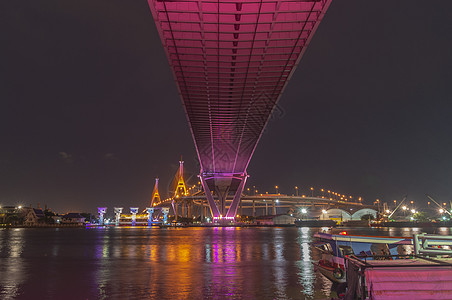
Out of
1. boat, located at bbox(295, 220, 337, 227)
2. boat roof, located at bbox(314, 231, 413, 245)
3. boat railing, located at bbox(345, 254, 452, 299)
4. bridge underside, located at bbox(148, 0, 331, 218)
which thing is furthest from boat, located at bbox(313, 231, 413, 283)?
boat, located at bbox(295, 220, 337, 227)

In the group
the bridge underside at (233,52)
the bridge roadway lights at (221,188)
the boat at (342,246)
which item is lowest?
the boat at (342,246)

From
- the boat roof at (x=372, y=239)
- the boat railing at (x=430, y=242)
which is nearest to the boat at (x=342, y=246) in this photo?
the boat roof at (x=372, y=239)

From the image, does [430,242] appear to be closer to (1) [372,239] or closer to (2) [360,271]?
(1) [372,239]

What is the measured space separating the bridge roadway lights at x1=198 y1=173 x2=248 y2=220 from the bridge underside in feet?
103

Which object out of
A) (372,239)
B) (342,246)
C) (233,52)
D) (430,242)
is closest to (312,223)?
(233,52)

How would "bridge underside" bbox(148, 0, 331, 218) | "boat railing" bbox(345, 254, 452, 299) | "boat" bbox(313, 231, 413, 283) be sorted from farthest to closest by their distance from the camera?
"bridge underside" bbox(148, 0, 331, 218) → "boat" bbox(313, 231, 413, 283) → "boat railing" bbox(345, 254, 452, 299)

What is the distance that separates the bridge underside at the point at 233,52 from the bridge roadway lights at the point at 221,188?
1238 inches

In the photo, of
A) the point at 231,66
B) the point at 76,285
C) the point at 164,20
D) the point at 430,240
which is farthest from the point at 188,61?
the point at 430,240

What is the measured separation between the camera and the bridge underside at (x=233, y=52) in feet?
122

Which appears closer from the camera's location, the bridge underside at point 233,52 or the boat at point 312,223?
the bridge underside at point 233,52

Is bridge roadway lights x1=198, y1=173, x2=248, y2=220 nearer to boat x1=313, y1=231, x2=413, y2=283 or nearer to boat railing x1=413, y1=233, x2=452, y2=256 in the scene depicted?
boat x1=313, y1=231, x2=413, y2=283

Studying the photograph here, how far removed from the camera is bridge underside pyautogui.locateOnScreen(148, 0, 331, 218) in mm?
37062

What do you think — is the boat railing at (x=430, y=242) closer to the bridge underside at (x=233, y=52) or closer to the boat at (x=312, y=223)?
the bridge underside at (x=233, y=52)

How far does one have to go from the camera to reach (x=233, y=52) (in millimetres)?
47750
